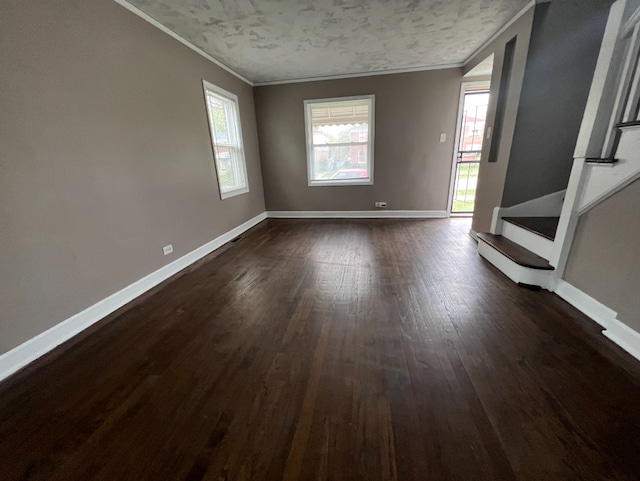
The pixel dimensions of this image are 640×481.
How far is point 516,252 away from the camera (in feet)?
8.51

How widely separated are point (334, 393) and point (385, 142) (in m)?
4.40

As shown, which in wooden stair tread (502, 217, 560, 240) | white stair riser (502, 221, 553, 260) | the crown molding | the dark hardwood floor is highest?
the crown molding

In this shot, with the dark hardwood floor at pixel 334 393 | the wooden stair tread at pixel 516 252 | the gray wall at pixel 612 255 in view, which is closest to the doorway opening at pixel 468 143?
the wooden stair tread at pixel 516 252

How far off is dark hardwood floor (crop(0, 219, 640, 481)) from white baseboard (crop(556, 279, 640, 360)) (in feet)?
0.23

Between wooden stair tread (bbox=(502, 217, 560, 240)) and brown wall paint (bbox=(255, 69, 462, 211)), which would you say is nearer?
wooden stair tread (bbox=(502, 217, 560, 240))

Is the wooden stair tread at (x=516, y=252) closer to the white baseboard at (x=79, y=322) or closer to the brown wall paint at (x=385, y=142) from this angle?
the brown wall paint at (x=385, y=142)

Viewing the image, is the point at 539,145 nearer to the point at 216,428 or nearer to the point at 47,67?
the point at 216,428

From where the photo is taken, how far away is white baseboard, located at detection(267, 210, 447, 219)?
496 cm

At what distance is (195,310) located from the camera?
2.19 meters

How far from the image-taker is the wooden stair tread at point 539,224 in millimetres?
2441

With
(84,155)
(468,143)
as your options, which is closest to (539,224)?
(468,143)

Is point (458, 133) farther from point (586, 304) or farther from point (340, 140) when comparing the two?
point (586, 304)

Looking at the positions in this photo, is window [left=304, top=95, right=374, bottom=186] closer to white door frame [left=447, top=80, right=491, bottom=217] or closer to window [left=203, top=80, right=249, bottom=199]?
window [left=203, top=80, right=249, bottom=199]

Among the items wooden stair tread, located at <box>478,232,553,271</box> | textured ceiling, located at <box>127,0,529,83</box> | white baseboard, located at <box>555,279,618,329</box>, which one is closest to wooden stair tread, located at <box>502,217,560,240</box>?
wooden stair tread, located at <box>478,232,553,271</box>
